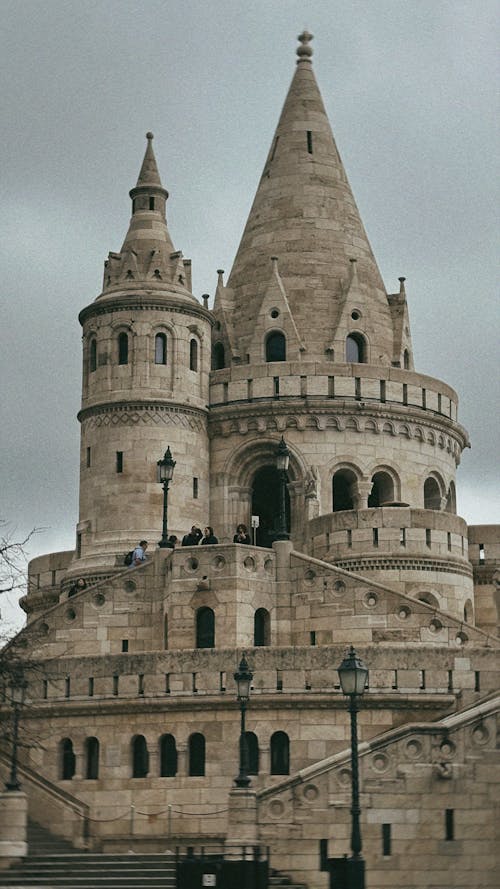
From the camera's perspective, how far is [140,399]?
49.5m

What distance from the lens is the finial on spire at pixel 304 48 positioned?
59469 mm

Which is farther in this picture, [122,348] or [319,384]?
[319,384]

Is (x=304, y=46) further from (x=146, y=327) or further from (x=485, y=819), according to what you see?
(x=485, y=819)

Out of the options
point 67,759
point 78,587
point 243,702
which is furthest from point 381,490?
point 243,702

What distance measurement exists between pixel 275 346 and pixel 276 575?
11.5 m

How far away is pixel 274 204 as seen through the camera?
2231 inches

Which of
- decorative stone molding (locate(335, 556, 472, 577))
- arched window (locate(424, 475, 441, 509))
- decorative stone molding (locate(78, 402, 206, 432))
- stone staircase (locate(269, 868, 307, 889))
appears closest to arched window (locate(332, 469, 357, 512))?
arched window (locate(424, 475, 441, 509))

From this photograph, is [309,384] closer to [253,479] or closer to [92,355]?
[253,479]

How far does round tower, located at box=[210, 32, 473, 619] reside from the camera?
170 ft

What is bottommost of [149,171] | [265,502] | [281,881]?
[281,881]

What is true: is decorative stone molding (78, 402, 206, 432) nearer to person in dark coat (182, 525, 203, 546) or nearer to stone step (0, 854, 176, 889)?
person in dark coat (182, 525, 203, 546)

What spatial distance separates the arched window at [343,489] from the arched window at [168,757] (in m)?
12.9

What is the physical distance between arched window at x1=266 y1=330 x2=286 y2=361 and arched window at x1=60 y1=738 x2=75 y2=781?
15530 millimetres

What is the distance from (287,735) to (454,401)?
17256 millimetres
